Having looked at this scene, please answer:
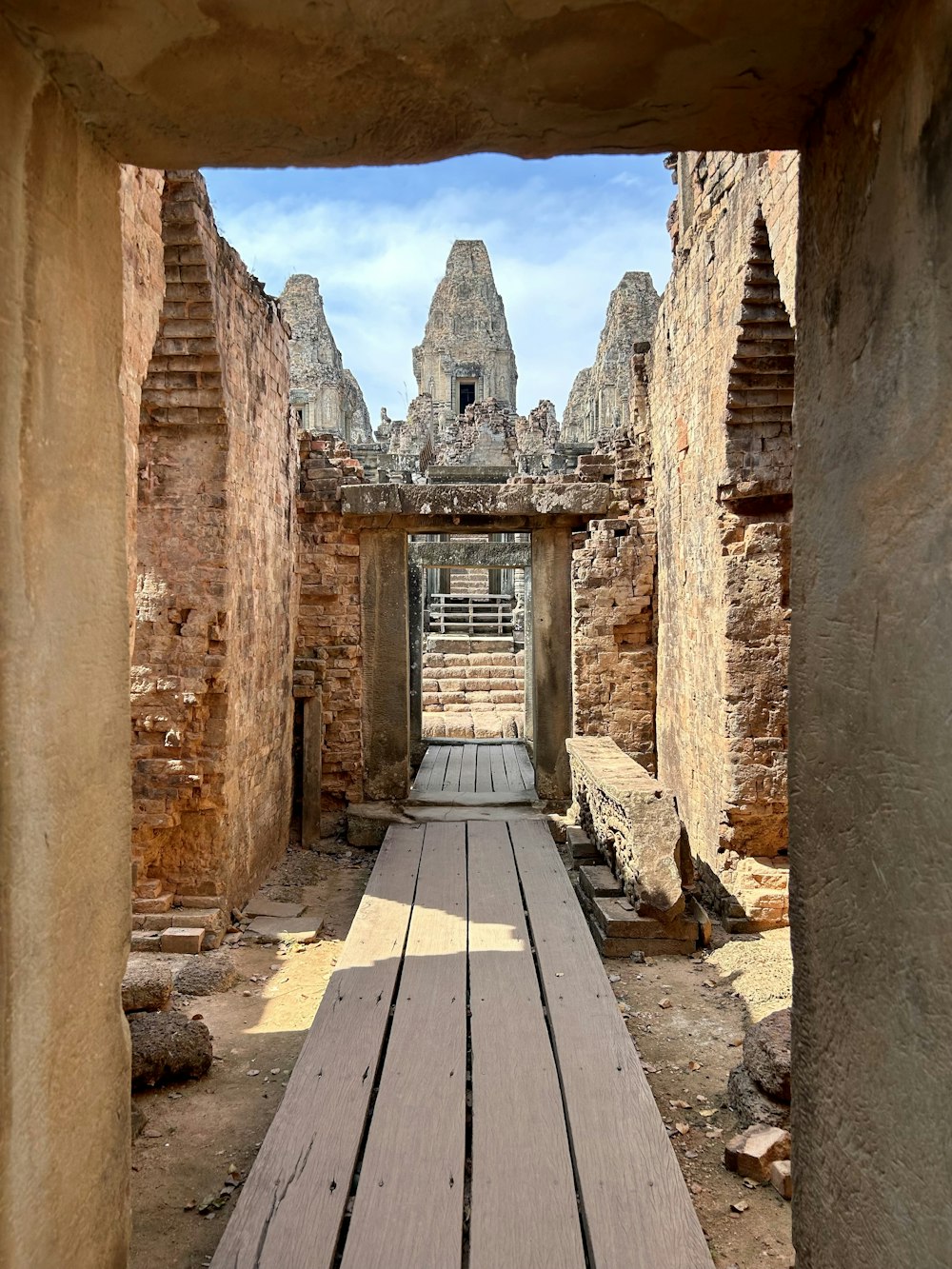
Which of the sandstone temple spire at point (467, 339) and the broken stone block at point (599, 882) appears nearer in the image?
the broken stone block at point (599, 882)

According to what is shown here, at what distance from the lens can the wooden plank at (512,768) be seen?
8.20 metres

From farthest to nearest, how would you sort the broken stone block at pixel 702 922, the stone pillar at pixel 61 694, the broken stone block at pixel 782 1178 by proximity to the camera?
the broken stone block at pixel 702 922 → the broken stone block at pixel 782 1178 → the stone pillar at pixel 61 694

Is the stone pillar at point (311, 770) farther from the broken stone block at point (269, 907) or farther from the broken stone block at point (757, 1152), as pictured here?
the broken stone block at point (757, 1152)

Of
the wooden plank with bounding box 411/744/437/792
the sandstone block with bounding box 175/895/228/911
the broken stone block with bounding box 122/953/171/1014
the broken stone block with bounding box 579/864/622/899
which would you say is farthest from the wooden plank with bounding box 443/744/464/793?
the broken stone block with bounding box 122/953/171/1014

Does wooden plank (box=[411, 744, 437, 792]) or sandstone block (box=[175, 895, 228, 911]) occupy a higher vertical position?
wooden plank (box=[411, 744, 437, 792])

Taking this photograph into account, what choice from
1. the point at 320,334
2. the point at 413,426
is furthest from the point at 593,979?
the point at 320,334

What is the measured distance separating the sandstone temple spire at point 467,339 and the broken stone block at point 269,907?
30.9 metres

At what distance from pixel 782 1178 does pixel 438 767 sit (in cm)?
634

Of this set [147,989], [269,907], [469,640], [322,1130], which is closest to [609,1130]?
[322,1130]

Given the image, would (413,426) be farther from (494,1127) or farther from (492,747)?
(494,1127)

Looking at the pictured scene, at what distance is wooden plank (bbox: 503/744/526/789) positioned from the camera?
26.9ft

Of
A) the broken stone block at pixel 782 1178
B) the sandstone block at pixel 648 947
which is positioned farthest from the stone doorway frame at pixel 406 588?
the broken stone block at pixel 782 1178

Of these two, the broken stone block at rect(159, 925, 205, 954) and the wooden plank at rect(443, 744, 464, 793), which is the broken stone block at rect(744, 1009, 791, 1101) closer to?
the broken stone block at rect(159, 925, 205, 954)

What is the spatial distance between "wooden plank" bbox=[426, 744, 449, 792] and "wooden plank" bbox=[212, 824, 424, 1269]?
3.84 meters
